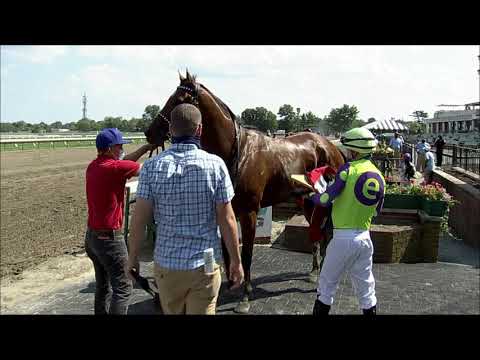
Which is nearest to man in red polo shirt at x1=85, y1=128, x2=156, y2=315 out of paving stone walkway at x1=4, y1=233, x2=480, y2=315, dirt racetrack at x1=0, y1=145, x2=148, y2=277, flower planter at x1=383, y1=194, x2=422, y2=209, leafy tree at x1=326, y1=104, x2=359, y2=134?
paving stone walkway at x1=4, y1=233, x2=480, y2=315

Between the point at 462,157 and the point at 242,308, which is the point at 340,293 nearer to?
the point at 242,308

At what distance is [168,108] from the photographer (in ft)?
14.1

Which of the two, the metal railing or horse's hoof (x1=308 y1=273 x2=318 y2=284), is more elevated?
the metal railing

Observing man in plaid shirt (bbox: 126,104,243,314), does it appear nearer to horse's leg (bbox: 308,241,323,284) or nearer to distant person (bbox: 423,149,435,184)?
horse's leg (bbox: 308,241,323,284)

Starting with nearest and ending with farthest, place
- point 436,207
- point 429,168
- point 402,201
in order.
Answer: point 436,207 → point 402,201 → point 429,168

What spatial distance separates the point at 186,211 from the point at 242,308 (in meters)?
2.62

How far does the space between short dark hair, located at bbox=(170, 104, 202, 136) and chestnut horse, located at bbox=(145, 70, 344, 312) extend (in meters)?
1.63

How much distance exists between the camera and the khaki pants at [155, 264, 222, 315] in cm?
262

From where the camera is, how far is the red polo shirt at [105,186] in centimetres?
376

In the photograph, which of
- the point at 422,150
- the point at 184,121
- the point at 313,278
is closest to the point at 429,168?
the point at 422,150
